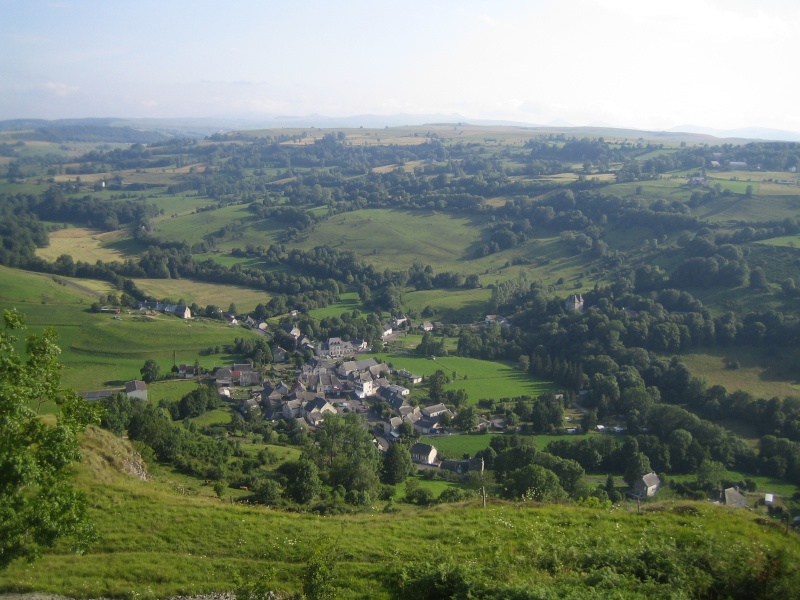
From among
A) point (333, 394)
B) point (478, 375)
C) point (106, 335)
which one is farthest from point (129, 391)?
point (478, 375)

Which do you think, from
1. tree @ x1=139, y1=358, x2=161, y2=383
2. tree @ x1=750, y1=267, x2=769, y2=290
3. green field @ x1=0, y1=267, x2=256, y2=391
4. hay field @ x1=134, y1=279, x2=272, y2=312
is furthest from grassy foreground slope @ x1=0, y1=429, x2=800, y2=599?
hay field @ x1=134, y1=279, x2=272, y2=312

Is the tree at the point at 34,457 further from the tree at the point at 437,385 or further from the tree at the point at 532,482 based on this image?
the tree at the point at 437,385

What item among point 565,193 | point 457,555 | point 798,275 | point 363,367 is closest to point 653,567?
point 457,555

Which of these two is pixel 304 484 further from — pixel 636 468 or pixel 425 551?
pixel 636 468

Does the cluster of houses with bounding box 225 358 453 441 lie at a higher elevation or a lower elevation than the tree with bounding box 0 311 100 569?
lower

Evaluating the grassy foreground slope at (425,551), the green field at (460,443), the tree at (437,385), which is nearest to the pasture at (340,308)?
the tree at (437,385)

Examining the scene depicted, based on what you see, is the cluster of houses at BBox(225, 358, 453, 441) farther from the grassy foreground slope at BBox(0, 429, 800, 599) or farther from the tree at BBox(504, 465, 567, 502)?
the grassy foreground slope at BBox(0, 429, 800, 599)

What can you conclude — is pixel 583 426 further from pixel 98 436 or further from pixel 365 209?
pixel 365 209
